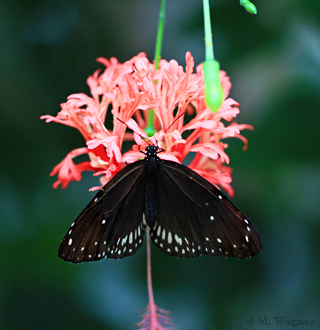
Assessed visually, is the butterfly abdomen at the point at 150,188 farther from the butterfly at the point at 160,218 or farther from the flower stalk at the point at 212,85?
the flower stalk at the point at 212,85

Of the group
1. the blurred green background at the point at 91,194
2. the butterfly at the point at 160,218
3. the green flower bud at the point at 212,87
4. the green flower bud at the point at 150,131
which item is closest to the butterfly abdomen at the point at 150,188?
the butterfly at the point at 160,218

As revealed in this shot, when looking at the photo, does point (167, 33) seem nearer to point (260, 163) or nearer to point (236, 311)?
point (260, 163)

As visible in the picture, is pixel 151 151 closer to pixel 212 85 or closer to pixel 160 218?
pixel 160 218

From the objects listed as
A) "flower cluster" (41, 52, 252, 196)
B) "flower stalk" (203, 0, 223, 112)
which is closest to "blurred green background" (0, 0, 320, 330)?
"flower cluster" (41, 52, 252, 196)

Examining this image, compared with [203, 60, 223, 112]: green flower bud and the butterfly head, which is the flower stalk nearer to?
[203, 60, 223, 112]: green flower bud

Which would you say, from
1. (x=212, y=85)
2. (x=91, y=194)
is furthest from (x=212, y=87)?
(x=91, y=194)

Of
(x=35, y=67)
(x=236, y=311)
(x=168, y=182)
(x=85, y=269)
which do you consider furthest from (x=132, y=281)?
(x=35, y=67)
